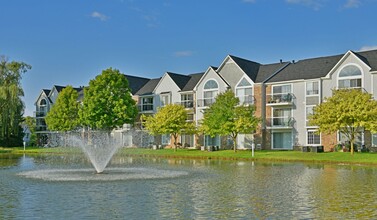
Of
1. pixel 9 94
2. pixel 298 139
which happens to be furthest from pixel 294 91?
pixel 9 94

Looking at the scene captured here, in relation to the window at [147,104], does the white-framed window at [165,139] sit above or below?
below

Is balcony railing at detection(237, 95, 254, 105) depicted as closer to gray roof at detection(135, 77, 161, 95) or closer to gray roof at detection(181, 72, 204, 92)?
gray roof at detection(181, 72, 204, 92)

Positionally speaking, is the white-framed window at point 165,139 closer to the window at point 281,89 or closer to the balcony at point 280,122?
the balcony at point 280,122

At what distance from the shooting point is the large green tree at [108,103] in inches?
2682

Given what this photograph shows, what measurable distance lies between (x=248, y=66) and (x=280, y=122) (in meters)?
9.90

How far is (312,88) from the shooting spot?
2299 inches

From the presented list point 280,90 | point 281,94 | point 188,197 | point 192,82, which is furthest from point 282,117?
point 188,197

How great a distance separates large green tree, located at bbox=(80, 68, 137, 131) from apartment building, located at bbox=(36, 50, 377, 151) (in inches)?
278

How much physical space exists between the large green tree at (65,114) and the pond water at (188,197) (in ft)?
178

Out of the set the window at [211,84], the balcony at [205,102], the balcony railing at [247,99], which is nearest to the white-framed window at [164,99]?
the balcony at [205,102]

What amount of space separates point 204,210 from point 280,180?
35.5 ft

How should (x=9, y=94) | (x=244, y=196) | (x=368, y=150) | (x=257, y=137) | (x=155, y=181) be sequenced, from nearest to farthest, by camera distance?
1. (x=244, y=196)
2. (x=155, y=181)
3. (x=368, y=150)
4. (x=257, y=137)
5. (x=9, y=94)

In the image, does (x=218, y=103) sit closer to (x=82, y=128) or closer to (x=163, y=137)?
(x=163, y=137)

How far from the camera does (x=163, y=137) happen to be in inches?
2867
